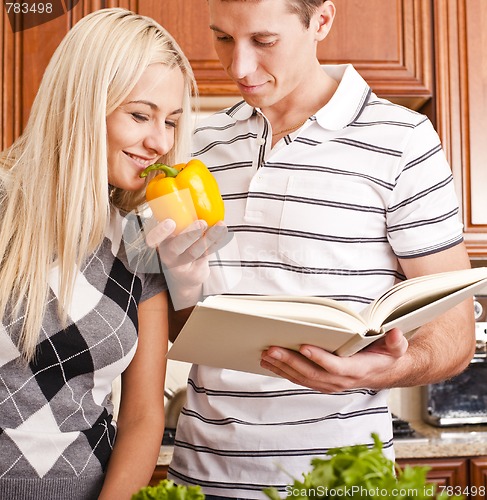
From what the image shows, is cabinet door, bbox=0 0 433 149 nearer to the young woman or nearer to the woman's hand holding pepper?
the young woman

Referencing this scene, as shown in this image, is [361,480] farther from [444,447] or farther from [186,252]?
[444,447]

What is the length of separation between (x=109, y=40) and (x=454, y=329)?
2.65ft

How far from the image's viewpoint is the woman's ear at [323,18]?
1.48 meters

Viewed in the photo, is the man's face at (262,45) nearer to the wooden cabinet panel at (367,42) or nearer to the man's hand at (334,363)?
the man's hand at (334,363)

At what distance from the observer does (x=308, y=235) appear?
139 cm

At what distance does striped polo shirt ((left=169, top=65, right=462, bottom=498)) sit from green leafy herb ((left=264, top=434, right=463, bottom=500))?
2.56 feet

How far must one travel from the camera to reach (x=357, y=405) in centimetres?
137

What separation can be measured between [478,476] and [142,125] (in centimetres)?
145

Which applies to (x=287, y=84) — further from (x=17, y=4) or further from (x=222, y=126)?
(x=17, y=4)

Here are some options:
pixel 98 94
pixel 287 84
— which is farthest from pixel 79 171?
pixel 287 84

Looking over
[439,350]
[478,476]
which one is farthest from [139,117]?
[478,476]

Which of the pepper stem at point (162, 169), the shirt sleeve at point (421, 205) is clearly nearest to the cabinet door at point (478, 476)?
the shirt sleeve at point (421, 205)

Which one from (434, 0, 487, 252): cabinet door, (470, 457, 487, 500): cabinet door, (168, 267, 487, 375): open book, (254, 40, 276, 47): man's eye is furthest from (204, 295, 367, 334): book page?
(434, 0, 487, 252): cabinet door

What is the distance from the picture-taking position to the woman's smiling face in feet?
4.30
